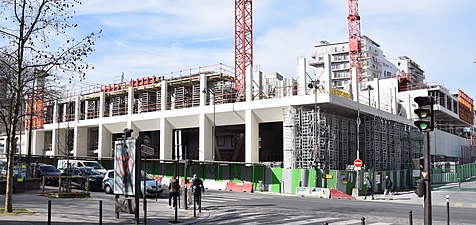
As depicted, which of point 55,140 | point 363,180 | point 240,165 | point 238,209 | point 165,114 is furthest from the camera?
point 55,140

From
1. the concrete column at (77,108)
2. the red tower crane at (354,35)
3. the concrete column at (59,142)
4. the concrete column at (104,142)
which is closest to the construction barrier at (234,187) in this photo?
the concrete column at (104,142)

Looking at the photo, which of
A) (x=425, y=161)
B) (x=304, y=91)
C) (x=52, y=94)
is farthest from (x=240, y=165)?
(x=425, y=161)

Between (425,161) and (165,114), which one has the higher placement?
(165,114)

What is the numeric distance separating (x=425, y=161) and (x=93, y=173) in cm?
2518

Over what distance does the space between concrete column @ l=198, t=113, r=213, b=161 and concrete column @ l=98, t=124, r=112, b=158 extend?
16473 mm

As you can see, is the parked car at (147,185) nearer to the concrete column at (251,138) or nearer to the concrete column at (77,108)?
the concrete column at (251,138)

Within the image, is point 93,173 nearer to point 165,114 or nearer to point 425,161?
point 165,114

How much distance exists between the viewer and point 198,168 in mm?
43938

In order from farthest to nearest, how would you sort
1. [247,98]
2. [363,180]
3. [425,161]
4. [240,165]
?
[247,98], [240,165], [363,180], [425,161]

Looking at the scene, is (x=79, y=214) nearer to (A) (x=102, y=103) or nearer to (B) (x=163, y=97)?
(B) (x=163, y=97)

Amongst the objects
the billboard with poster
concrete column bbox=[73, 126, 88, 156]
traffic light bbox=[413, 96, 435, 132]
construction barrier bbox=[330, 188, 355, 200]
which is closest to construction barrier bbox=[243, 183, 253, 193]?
construction barrier bbox=[330, 188, 355, 200]

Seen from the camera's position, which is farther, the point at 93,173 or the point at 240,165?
the point at 240,165

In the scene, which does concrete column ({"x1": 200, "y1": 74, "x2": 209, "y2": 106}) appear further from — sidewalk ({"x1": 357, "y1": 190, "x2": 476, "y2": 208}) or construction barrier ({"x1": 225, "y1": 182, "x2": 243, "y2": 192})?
sidewalk ({"x1": 357, "y1": 190, "x2": 476, "y2": 208})

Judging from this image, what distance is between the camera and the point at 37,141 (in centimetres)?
6862
